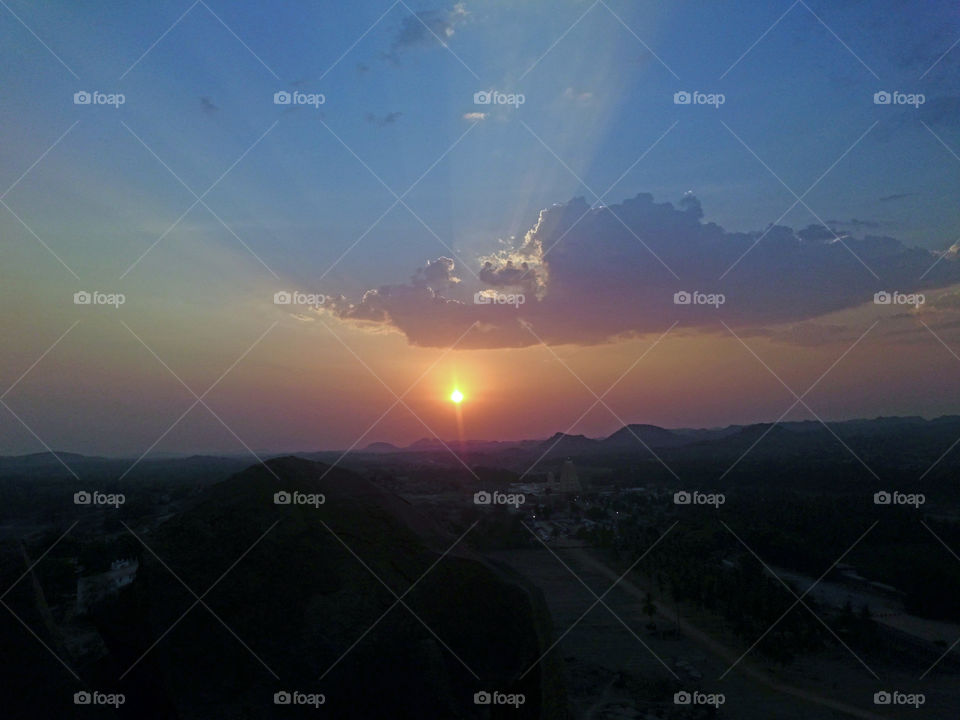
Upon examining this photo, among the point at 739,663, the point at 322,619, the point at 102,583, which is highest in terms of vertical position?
the point at 102,583

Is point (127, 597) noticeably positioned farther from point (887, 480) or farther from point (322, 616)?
point (887, 480)

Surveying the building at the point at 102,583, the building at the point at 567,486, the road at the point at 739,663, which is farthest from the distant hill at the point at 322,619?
the building at the point at 567,486

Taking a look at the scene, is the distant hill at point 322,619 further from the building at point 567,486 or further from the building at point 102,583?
the building at point 567,486

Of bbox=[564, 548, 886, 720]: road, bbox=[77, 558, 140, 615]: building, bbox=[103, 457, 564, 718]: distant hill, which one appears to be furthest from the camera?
bbox=[564, 548, 886, 720]: road

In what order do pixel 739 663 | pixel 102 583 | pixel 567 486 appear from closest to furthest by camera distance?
pixel 102 583 < pixel 739 663 < pixel 567 486

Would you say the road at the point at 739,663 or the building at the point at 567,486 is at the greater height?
the building at the point at 567,486

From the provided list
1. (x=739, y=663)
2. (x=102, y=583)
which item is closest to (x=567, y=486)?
(x=739, y=663)

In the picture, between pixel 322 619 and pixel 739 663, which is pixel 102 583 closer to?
pixel 322 619

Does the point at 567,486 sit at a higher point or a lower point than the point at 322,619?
higher

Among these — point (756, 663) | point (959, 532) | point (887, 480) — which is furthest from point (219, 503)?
point (887, 480)

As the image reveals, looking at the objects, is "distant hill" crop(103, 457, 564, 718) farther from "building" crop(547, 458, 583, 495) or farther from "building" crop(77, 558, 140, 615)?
"building" crop(547, 458, 583, 495)

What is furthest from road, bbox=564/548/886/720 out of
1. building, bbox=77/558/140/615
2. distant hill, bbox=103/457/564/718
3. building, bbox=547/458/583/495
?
building, bbox=547/458/583/495
